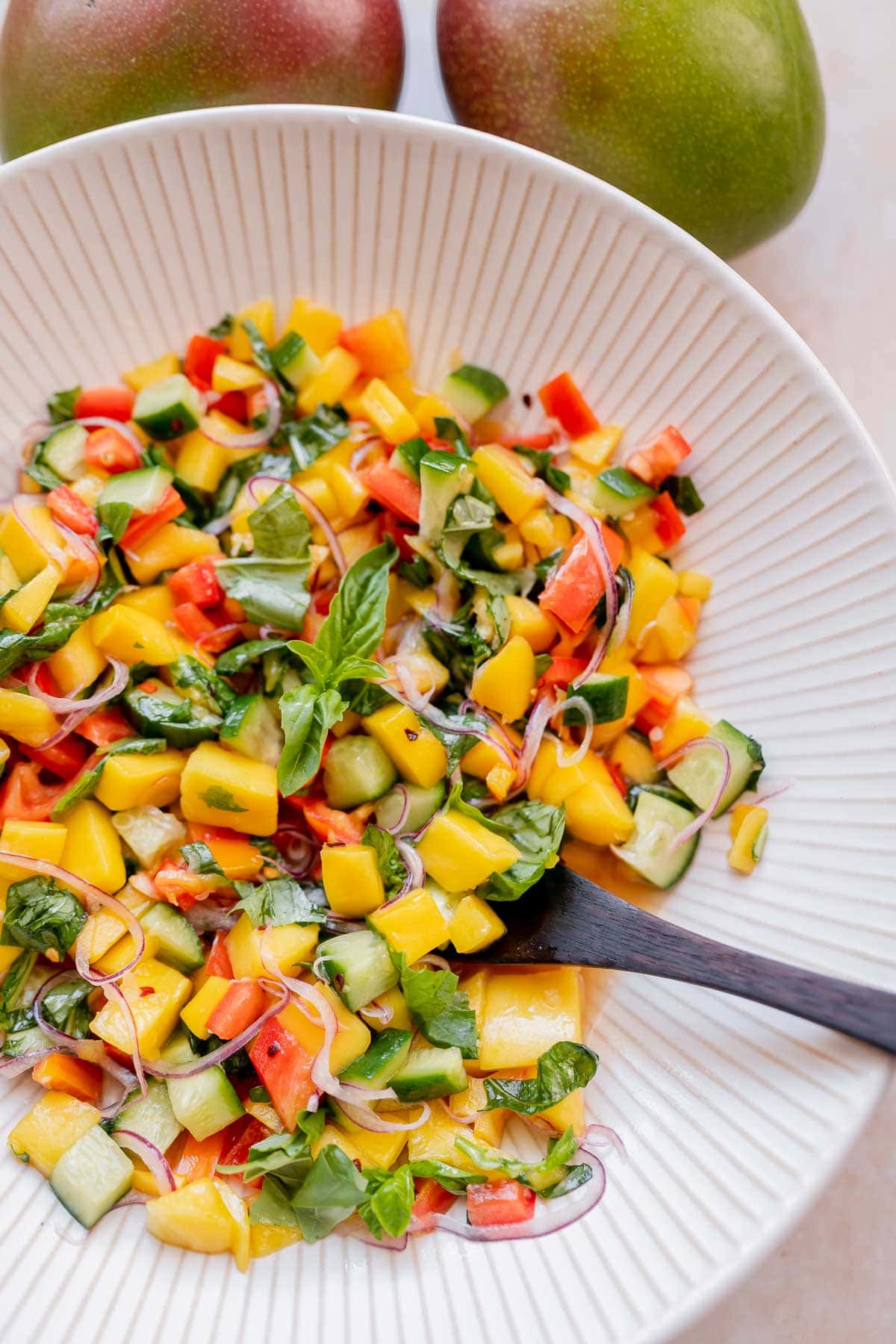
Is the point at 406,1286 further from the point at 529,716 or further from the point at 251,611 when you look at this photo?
the point at 251,611

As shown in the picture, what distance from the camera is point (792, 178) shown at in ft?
7.45

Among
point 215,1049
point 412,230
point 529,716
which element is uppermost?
point 412,230

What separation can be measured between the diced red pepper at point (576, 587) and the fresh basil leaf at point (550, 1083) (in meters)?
0.84

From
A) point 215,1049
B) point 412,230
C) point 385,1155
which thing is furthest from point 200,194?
point 385,1155

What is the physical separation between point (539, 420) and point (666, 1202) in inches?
63.2

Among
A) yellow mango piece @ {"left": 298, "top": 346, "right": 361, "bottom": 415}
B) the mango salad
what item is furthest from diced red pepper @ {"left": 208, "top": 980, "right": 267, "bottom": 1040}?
yellow mango piece @ {"left": 298, "top": 346, "right": 361, "bottom": 415}

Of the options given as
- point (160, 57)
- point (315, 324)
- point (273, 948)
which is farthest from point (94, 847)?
point (160, 57)

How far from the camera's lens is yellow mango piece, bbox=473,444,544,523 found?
2.18 metres

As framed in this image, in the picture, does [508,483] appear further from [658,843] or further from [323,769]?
[658,843]

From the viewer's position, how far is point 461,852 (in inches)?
77.0

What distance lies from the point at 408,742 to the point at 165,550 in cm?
67

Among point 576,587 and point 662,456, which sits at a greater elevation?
point 662,456

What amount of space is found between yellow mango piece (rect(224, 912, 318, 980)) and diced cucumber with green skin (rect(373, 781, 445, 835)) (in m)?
0.26

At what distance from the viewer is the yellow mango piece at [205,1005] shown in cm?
194
